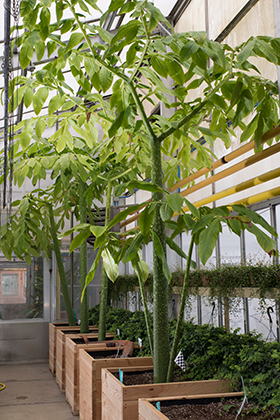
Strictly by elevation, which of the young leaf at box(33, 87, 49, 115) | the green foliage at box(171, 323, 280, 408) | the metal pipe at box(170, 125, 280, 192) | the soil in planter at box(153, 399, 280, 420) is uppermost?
the young leaf at box(33, 87, 49, 115)

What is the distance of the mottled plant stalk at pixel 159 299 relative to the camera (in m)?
2.31

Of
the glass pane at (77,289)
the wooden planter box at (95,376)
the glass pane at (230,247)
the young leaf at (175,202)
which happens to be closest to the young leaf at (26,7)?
the young leaf at (175,202)

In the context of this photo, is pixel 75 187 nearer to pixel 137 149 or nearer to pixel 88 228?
pixel 137 149

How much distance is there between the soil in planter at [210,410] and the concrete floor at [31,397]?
8.43 feet

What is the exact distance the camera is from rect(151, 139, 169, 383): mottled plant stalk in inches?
91.0

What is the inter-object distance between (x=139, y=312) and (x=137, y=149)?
2.20 m

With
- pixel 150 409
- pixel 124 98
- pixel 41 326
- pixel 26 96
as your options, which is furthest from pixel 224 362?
pixel 41 326

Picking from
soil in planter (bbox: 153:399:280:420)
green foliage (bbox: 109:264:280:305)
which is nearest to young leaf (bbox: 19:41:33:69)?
green foliage (bbox: 109:264:280:305)

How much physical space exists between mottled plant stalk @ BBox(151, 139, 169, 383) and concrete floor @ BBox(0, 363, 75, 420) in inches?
92.2

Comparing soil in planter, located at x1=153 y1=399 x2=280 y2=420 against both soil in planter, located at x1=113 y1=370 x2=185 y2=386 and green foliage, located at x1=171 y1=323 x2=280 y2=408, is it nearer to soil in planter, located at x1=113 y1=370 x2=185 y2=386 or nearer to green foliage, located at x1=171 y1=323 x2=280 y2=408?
green foliage, located at x1=171 y1=323 x2=280 y2=408

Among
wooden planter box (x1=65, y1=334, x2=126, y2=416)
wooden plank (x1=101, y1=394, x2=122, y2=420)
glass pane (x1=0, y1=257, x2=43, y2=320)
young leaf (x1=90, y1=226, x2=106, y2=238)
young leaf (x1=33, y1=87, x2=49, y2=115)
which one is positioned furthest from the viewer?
glass pane (x1=0, y1=257, x2=43, y2=320)

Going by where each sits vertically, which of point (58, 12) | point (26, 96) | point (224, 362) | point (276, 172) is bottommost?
point (224, 362)

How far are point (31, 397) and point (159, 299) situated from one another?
3604mm

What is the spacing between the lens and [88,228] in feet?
7.10
